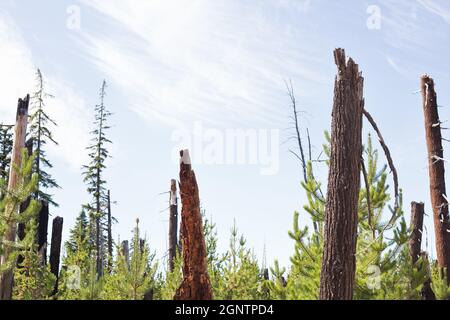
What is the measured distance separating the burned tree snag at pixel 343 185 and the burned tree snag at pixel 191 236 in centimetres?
183

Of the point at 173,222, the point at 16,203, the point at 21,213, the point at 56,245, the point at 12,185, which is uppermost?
the point at 173,222

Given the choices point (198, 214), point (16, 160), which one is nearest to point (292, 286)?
point (198, 214)

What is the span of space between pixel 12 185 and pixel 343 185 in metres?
8.28

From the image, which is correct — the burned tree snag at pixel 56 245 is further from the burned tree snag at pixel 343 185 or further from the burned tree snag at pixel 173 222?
the burned tree snag at pixel 343 185

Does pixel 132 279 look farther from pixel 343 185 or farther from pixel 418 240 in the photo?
pixel 418 240

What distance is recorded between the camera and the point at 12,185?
13297 millimetres

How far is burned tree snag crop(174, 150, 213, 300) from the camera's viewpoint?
8219 mm

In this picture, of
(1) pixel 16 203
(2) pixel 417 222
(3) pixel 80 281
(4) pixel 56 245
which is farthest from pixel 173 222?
(1) pixel 16 203

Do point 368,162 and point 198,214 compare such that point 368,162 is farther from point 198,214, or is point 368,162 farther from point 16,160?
point 16,160

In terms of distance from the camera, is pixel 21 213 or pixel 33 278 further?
pixel 33 278

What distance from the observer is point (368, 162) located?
10.7 m

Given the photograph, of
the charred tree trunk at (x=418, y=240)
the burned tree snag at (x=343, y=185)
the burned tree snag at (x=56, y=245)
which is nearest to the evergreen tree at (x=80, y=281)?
the burned tree snag at (x=56, y=245)

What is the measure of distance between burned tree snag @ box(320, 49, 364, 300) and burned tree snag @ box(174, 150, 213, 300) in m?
1.83
